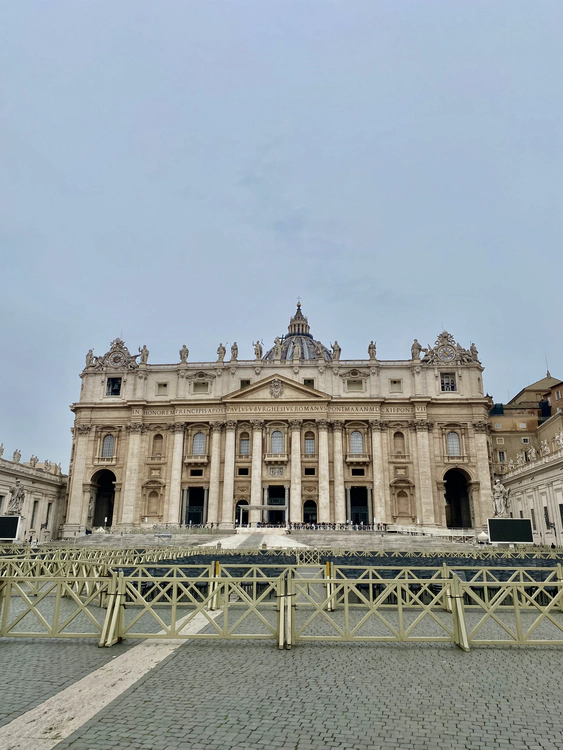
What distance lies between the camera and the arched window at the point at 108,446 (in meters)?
70.4

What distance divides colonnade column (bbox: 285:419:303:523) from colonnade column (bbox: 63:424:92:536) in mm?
25276

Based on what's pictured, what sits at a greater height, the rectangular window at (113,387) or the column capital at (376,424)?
the rectangular window at (113,387)

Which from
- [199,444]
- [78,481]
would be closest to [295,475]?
[199,444]

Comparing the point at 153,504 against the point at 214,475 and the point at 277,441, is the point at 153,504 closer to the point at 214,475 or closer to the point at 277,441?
the point at 214,475

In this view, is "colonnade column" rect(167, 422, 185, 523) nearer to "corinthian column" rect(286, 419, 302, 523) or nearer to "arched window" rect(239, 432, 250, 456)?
"arched window" rect(239, 432, 250, 456)

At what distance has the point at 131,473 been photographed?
67.8 meters

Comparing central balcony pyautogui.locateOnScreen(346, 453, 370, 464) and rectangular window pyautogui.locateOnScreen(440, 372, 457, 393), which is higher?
rectangular window pyautogui.locateOnScreen(440, 372, 457, 393)

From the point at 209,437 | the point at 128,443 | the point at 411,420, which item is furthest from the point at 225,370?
the point at 411,420

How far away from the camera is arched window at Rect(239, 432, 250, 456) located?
221 feet

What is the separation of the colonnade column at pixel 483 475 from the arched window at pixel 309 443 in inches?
768

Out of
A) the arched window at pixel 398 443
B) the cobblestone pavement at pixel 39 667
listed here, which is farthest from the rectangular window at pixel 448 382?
the cobblestone pavement at pixel 39 667

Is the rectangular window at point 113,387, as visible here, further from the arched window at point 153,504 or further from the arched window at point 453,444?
the arched window at point 453,444

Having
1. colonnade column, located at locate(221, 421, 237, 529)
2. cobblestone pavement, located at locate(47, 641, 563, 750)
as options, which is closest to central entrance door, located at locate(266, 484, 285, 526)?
colonnade column, located at locate(221, 421, 237, 529)

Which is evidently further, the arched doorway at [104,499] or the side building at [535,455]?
the arched doorway at [104,499]
